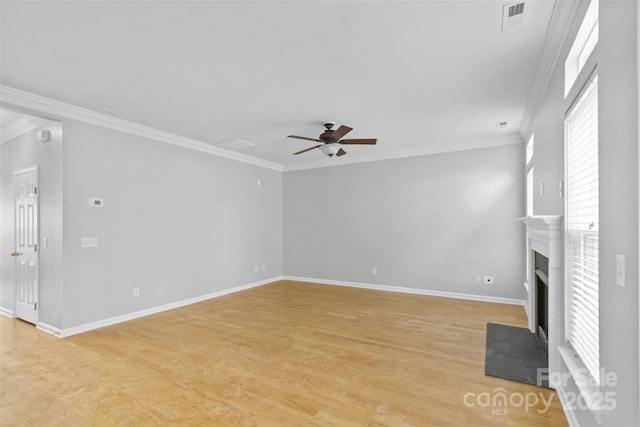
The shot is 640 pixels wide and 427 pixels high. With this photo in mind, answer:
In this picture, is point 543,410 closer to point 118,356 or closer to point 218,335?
point 218,335

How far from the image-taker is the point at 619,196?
121cm

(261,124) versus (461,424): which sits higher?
(261,124)

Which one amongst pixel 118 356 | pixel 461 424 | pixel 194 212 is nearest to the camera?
pixel 461 424

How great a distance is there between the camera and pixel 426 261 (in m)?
5.67

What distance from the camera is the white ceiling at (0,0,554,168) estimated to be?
206 cm

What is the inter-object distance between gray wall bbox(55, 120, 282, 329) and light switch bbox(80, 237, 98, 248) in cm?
4

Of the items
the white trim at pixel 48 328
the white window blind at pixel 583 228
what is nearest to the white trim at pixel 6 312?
the white trim at pixel 48 328

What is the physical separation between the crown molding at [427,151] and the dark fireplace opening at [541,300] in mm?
2538

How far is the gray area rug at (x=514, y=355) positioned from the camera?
8.71ft

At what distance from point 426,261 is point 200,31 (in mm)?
4975

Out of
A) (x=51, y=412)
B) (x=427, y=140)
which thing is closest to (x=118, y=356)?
(x=51, y=412)

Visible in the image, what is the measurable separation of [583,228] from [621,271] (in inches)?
33.4

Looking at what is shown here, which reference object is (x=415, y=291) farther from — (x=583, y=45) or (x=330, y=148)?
(x=583, y=45)

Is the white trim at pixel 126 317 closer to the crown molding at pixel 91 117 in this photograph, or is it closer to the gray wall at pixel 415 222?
the gray wall at pixel 415 222
